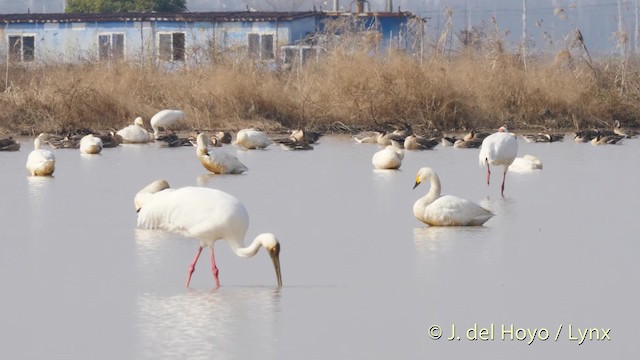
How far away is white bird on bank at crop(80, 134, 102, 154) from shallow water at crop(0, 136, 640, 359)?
4352 mm

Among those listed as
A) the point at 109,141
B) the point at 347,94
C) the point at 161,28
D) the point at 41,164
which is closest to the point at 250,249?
the point at 41,164

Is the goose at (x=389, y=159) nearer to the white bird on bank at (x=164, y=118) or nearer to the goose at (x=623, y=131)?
the white bird on bank at (x=164, y=118)

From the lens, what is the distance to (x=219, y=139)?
2464cm

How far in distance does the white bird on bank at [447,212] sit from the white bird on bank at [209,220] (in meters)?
3.34

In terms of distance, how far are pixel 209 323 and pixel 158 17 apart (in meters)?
37.7

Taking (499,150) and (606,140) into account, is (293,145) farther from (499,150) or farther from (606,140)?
(499,150)

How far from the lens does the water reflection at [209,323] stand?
8344 mm

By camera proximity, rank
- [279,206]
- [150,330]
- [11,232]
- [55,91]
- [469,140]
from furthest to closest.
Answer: [55,91] < [469,140] < [279,206] < [11,232] < [150,330]

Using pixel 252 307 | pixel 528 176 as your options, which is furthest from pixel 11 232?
pixel 528 176

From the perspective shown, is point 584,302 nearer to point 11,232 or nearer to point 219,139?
point 11,232

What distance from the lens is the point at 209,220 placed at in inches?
397

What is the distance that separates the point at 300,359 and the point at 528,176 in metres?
11.2

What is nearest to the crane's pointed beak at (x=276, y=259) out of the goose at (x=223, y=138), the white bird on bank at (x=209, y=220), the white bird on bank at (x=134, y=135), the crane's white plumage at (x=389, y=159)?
the white bird on bank at (x=209, y=220)

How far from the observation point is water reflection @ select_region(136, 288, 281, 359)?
27.4 ft
